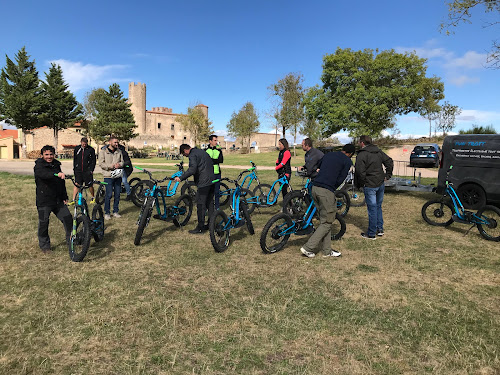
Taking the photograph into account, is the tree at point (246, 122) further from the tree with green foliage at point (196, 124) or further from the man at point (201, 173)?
the man at point (201, 173)

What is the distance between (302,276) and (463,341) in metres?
1.97

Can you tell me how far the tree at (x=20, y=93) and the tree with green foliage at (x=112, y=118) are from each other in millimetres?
8930

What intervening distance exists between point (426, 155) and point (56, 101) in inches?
1604

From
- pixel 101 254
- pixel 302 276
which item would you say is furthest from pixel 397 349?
pixel 101 254

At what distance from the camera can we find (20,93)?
118 feet

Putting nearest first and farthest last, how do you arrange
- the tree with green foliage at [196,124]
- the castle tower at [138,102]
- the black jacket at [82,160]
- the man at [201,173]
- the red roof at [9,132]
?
the man at [201,173], the black jacket at [82,160], the tree with green foliage at [196,124], the red roof at [9,132], the castle tower at [138,102]

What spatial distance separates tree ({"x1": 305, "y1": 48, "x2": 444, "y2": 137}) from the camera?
35125mm

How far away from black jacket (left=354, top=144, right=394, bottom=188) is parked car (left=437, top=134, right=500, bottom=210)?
10.9 feet

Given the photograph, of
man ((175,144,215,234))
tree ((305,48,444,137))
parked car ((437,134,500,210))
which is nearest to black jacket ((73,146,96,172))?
man ((175,144,215,234))

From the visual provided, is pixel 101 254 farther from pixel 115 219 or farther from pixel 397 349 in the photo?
pixel 397 349

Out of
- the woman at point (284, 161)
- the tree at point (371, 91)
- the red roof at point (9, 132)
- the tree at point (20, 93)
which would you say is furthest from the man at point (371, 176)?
the red roof at point (9, 132)

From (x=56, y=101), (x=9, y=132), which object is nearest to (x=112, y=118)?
(x=56, y=101)

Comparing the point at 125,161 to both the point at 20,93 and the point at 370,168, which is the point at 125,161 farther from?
the point at 20,93

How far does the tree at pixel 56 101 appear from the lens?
125ft
